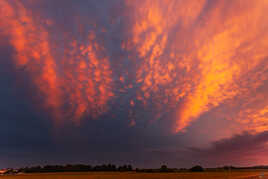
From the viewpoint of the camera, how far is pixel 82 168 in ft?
540

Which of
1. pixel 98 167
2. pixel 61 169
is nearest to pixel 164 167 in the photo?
pixel 98 167

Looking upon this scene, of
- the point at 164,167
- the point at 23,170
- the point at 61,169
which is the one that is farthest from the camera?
the point at 164,167

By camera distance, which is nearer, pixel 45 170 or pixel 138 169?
pixel 45 170

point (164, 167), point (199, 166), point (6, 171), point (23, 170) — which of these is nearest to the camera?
point (6, 171)

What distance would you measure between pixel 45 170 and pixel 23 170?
15209mm

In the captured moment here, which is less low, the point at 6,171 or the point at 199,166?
the point at 199,166

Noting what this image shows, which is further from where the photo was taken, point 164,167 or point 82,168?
point 164,167

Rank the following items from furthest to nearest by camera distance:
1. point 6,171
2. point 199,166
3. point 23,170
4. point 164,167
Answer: point 199,166 < point 164,167 < point 23,170 < point 6,171

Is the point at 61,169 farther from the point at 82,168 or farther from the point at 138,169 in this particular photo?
→ the point at 138,169

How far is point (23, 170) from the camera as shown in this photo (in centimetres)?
14700

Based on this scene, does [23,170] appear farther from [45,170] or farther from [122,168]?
[122,168]

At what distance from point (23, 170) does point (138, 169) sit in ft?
294

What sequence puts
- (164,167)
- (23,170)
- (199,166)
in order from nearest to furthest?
1. (23,170)
2. (164,167)
3. (199,166)

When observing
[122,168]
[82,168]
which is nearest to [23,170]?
[82,168]
